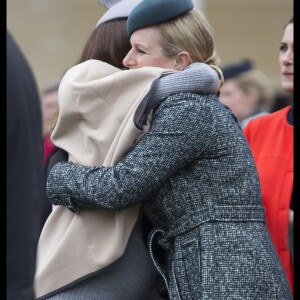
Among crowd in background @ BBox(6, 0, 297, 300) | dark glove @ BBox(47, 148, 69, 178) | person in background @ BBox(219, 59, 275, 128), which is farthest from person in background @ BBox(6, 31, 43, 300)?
person in background @ BBox(219, 59, 275, 128)

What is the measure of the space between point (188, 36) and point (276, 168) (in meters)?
0.68

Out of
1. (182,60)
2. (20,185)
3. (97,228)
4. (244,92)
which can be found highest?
(20,185)

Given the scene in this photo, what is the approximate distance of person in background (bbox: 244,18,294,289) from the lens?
391 centimetres

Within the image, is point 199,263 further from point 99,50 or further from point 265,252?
point 99,50

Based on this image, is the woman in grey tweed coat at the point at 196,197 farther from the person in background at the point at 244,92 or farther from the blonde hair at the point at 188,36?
the person in background at the point at 244,92

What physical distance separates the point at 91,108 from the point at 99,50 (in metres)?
0.41

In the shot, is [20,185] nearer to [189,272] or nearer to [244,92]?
[189,272]

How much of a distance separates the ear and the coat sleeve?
0.25 m

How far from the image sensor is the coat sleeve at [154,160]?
339 centimetres

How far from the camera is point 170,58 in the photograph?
368cm

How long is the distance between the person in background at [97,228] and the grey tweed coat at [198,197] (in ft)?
0.27

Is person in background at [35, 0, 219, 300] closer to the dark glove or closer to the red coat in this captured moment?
the dark glove

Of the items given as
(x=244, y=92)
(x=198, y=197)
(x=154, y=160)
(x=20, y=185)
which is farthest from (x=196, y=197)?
(x=244, y=92)

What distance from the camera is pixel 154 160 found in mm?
3393
